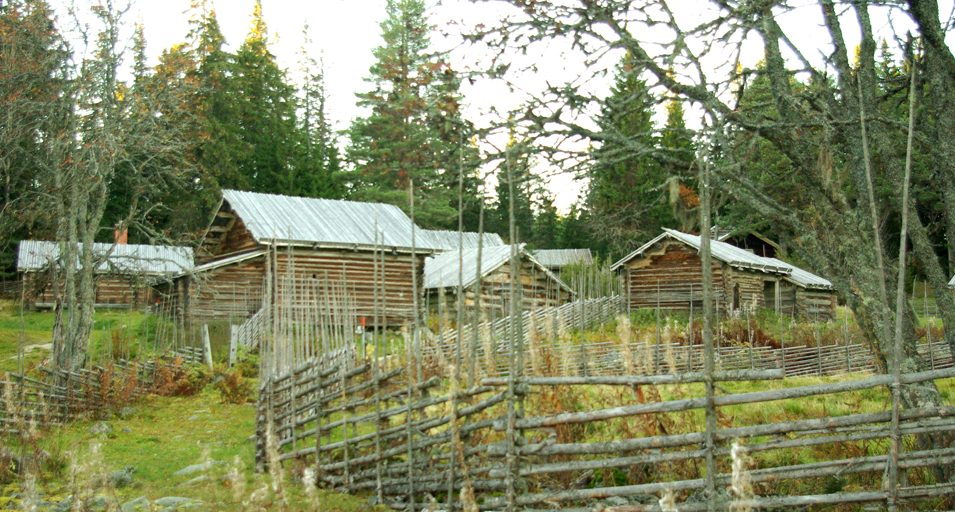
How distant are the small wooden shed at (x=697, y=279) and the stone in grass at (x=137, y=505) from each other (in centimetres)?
1978

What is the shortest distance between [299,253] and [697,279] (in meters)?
13.4

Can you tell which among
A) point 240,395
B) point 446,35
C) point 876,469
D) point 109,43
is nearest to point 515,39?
point 446,35

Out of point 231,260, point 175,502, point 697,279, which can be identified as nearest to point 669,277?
point 697,279

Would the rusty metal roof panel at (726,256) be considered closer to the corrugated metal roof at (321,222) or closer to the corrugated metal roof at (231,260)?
the corrugated metal roof at (321,222)

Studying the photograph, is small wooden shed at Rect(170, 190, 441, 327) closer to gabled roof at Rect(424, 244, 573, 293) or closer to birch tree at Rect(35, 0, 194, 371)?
gabled roof at Rect(424, 244, 573, 293)

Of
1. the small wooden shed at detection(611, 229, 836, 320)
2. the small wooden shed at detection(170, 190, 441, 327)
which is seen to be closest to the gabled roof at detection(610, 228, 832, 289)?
the small wooden shed at detection(611, 229, 836, 320)

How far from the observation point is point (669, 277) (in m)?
24.5

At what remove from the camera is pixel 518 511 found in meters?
4.21

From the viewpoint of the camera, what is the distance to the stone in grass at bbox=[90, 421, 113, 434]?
28.7 ft

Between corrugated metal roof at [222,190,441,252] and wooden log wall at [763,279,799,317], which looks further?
wooden log wall at [763,279,799,317]

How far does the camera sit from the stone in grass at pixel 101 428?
875cm

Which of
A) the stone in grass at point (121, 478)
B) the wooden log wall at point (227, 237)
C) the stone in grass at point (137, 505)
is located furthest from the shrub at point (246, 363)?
the stone in grass at point (137, 505)

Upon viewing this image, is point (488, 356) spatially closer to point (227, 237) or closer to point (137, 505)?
point (137, 505)

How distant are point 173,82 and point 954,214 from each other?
13159mm
